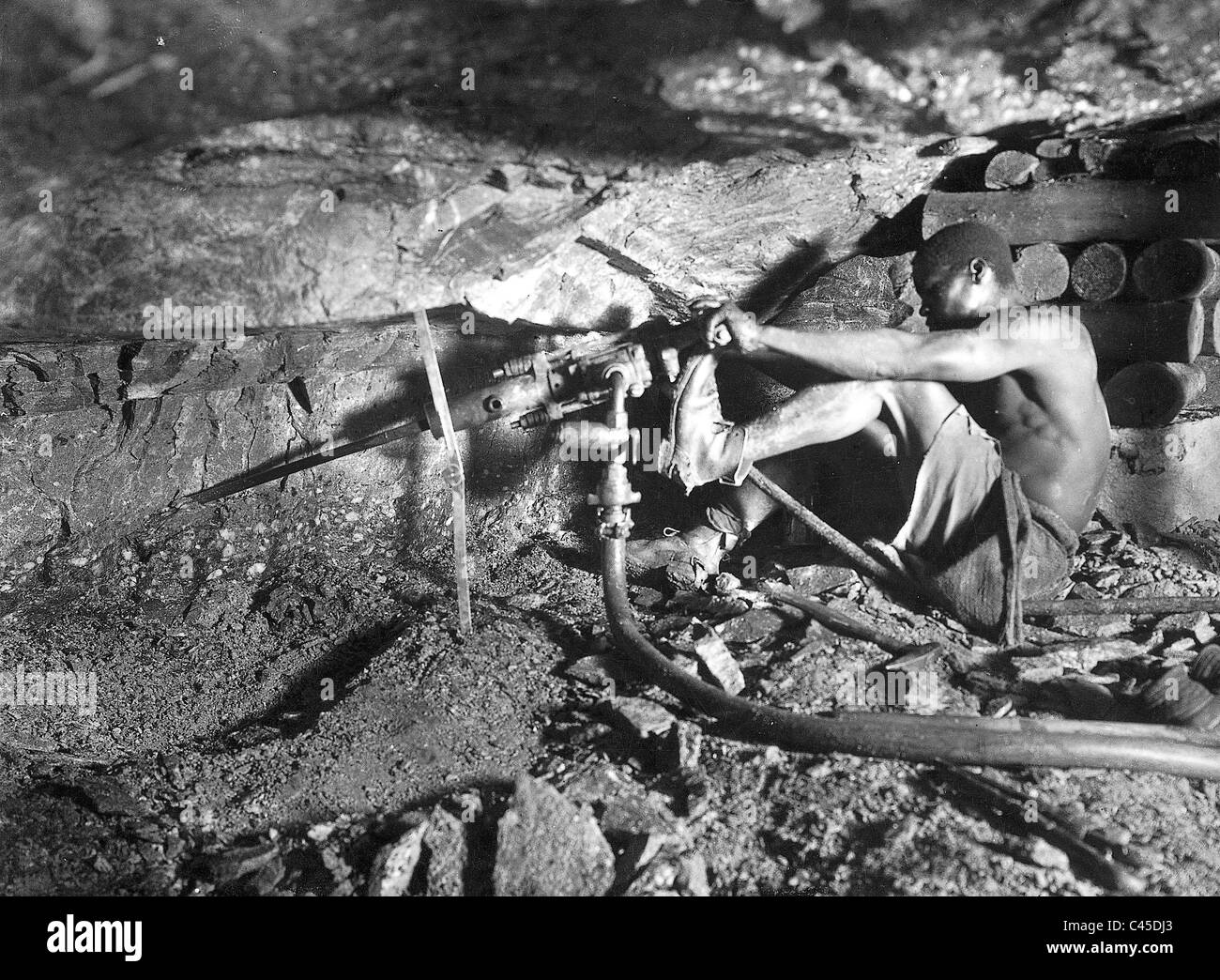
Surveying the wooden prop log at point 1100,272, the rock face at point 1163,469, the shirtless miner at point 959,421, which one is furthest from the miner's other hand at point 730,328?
the rock face at point 1163,469

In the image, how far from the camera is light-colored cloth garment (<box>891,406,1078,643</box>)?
2971mm

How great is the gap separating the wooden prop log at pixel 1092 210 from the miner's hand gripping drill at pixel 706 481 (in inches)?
37.4

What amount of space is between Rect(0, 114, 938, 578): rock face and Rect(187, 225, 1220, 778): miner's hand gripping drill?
0.31 metres

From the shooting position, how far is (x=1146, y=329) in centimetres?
340

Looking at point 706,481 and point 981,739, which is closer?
point 981,739
